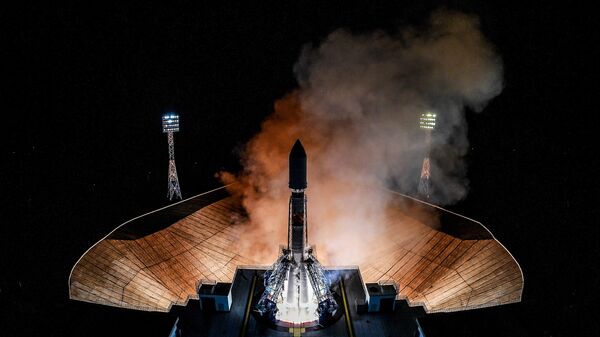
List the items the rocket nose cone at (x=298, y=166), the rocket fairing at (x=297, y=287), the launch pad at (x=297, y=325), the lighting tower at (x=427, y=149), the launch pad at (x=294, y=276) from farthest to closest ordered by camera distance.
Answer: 1. the lighting tower at (x=427, y=149)
2. the rocket fairing at (x=297, y=287)
3. the launch pad at (x=294, y=276)
4. the launch pad at (x=297, y=325)
5. the rocket nose cone at (x=298, y=166)

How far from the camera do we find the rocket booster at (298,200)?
1678 centimetres

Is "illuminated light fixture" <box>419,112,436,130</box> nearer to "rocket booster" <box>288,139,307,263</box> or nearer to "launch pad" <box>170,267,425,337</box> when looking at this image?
"launch pad" <box>170,267,425,337</box>

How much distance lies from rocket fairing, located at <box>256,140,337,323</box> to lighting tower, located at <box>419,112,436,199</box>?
70.3 ft

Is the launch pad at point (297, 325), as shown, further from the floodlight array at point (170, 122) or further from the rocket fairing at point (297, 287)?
the floodlight array at point (170, 122)

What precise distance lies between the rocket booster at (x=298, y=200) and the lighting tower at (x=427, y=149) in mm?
21429

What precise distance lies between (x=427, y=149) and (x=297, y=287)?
24.5 m

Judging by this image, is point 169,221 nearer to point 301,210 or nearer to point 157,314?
point 157,314

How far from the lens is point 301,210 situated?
18047mm

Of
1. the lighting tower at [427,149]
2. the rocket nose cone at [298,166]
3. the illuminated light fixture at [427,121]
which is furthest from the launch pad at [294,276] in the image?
the illuminated light fixture at [427,121]

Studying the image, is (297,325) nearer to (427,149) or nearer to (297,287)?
(297,287)

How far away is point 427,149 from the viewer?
3675cm

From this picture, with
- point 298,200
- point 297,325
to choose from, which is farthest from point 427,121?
point 297,325

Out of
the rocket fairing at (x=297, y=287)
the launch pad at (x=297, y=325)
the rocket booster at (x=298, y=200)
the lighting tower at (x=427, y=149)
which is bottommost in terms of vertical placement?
the launch pad at (x=297, y=325)

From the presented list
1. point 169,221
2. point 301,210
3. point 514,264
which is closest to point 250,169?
point 169,221
